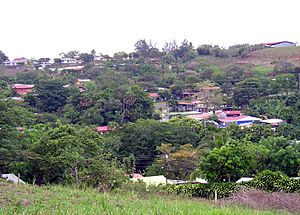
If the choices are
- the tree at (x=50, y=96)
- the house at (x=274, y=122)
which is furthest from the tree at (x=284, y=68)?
the tree at (x=50, y=96)

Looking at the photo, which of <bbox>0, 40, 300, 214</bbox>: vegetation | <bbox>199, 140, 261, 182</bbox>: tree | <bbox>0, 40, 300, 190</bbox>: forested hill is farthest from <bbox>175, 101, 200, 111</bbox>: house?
<bbox>199, 140, 261, 182</bbox>: tree

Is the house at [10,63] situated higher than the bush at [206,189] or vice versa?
the house at [10,63]

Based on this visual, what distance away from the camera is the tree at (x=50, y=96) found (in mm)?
33562

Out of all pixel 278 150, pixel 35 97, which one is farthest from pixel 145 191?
pixel 35 97

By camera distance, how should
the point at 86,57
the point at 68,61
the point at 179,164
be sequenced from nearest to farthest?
1. the point at 179,164
2. the point at 86,57
3. the point at 68,61

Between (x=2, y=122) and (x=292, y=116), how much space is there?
67.5ft

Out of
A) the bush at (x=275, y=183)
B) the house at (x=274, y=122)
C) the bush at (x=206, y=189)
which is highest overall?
the bush at (x=275, y=183)

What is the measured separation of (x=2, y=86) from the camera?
118ft

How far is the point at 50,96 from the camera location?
33.8 meters

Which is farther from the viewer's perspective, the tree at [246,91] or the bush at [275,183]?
the tree at [246,91]

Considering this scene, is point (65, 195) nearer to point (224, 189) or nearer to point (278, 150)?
point (224, 189)

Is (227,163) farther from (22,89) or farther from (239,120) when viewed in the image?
(22,89)

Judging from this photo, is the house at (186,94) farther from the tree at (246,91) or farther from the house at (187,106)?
the tree at (246,91)

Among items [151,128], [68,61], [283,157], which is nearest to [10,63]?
[68,61]
